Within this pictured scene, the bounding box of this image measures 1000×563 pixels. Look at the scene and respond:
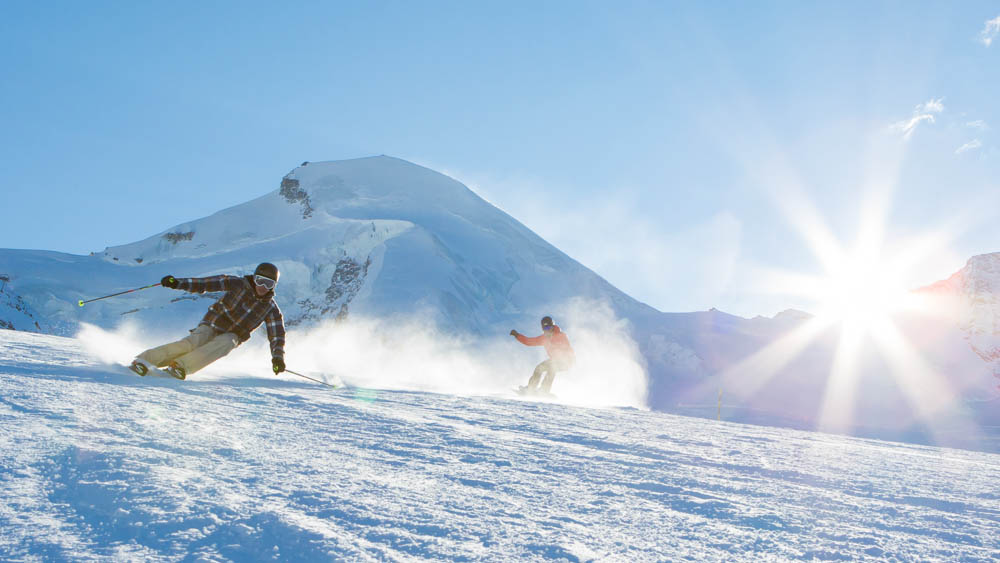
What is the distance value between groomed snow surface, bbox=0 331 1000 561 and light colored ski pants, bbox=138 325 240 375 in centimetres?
155

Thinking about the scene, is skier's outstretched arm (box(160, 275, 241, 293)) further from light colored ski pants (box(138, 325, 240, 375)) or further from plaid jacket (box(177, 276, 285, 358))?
light colored ski pants (box(138, 325, 240, 375))

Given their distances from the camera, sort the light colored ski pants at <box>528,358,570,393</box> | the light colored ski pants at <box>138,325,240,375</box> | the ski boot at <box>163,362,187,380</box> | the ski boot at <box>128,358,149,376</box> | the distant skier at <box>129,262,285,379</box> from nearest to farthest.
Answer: the ski boot at <box>128,358,149,376</box> < the ski boot at <box>163,362,187,380</box> < the light colored ski pants at <box>138,325,240,375</box> < the distant skier at <box>129,262,285,379</box> < the light colored ski pants at <box>528,358,570,393</box>

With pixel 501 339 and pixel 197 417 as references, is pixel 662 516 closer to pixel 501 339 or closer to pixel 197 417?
pixel 197 417

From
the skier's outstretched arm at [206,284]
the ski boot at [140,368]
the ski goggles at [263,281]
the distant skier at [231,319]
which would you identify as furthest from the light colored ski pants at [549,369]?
the ski boot at [140,368]

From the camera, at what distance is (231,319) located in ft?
23.1

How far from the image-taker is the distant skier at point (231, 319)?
646 cm

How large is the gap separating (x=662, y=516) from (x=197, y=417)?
2.89 m

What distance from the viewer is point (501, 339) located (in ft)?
159

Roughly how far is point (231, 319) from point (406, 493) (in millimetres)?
5557

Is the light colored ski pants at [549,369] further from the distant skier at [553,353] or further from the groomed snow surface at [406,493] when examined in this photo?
the groomed snow surface at [406,493]

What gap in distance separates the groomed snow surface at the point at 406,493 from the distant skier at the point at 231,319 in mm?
1924

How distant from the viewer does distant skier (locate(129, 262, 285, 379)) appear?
6.46 metres

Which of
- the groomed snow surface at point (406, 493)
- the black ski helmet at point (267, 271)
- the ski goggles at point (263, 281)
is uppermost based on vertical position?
the black ski helmet at point (267, 271)

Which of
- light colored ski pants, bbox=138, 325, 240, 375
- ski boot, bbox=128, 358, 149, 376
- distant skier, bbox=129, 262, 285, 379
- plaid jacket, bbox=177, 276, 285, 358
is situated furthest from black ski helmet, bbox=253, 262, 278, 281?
ski boot, bbox=128, 358, 149, 376
